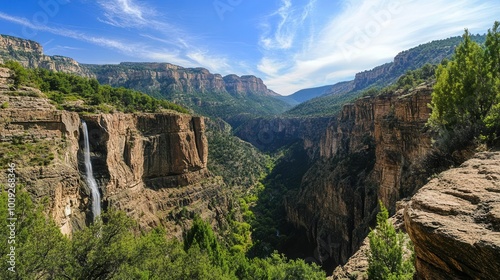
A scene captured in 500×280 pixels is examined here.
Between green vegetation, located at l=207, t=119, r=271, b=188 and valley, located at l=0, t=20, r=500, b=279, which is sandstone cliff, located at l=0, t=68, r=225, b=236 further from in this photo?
green vegetation, located at l=207, t=119, r=271, b=188

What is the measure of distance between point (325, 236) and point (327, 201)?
7.84 metres

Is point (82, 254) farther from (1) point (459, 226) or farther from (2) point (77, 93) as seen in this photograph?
(2) point (77, 93)

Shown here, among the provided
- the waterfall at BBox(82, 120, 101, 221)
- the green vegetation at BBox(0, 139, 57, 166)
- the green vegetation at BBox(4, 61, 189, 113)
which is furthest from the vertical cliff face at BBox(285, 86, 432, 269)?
A: the green vegetation at BBox(4, 61, 189, 113)

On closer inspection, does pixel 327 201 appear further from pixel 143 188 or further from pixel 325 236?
pixel 143 188

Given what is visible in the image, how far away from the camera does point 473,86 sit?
565 inches

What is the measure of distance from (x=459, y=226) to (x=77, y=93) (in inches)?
2153

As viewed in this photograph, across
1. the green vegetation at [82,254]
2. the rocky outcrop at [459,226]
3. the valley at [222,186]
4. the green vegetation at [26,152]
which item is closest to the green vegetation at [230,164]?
the valley at [222,186]

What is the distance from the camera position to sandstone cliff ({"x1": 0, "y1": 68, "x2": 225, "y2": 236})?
29906 millimetres

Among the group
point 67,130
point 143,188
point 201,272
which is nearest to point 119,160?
point 143,188

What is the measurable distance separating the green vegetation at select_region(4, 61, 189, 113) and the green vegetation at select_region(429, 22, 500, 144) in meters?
45.4

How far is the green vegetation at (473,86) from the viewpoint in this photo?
13758mm

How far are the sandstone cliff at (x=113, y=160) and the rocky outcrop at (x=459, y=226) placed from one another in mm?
33083

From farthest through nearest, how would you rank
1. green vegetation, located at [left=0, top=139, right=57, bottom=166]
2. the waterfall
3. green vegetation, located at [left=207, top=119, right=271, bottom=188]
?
green vegetation, located at [left=207, top=119, right=271, bottom=188], the waterfall, green vegetation, located at [left=0, top=139, right=57, bottom=166]

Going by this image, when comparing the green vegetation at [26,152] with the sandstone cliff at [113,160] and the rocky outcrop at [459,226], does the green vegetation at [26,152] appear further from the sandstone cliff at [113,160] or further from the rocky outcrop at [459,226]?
the rocky outcrop at [459,226]
